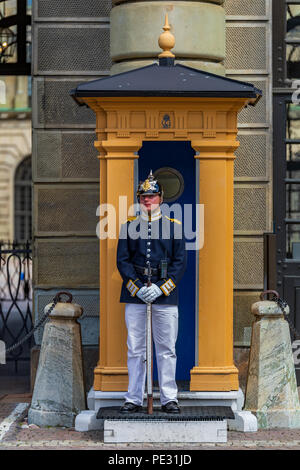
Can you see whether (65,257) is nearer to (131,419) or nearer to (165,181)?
(165,181)

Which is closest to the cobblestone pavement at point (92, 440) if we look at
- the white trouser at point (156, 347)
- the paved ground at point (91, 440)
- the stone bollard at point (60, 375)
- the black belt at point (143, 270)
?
the paved ground at point (91, 440)

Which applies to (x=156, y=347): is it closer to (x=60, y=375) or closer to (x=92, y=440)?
(x=92, y=440)

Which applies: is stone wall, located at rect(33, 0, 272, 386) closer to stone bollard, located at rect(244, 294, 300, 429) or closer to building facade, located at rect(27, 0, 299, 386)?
building facade, located at rect(27, 0, 299, 386)

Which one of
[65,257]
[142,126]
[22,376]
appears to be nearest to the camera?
[142,126]

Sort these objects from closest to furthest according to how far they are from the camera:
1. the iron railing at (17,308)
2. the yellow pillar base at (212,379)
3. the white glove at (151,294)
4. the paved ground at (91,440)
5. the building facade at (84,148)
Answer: the paved ground at (91,440), the white glove at (151,294), the yellow pillar base at (212,379), the building facade at (84,148), the iron railing at (17,308)

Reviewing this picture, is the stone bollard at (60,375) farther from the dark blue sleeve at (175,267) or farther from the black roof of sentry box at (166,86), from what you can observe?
the black roof of sentry box at (166,86)

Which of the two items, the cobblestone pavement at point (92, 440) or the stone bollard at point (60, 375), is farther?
the stone bollard at point (60, 375)

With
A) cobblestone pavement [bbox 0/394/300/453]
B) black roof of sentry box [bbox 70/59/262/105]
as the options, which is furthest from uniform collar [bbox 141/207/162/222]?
cobblestone pavement [bbox 0/394/300/453]

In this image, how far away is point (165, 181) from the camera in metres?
8.49

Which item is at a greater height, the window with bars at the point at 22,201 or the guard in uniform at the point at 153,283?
the window with bars at the point at 22,201

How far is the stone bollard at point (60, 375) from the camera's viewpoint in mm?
8531

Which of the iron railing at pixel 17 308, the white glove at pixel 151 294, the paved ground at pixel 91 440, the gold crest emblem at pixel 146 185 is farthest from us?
the iron railing at pixel 17 308
